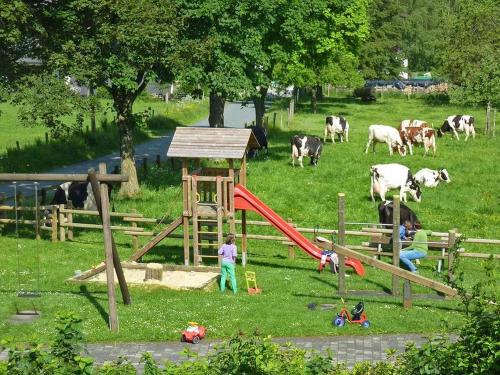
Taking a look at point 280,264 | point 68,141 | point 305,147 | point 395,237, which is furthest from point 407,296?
point 68,141

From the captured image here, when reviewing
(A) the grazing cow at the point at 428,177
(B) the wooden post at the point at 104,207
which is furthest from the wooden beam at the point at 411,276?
(A) the grazing cow at the point at 428,177

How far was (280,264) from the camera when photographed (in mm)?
26000

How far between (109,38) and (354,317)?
47.2 ft

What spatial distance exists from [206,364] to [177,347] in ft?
19.8

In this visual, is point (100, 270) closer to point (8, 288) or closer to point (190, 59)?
point (8, 288)

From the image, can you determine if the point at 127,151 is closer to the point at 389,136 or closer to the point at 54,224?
the point at 54,224

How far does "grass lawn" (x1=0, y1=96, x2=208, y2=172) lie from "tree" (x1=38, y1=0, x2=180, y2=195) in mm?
1712

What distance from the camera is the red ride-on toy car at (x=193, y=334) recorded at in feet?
61.8

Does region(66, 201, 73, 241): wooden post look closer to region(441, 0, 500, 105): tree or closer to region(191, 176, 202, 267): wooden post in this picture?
region(191, 176, 202, 267): wooden post

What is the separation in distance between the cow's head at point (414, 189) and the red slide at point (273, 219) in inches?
341

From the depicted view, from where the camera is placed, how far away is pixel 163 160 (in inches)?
1752

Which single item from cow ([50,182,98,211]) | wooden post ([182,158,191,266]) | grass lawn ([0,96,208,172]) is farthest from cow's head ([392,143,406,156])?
wooden post ([182,158,191,266])

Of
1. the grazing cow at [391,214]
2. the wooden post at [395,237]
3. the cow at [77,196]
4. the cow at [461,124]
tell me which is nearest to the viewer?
the wooden post at [395,237]

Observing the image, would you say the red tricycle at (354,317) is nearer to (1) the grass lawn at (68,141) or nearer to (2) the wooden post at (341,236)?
(2) the wooden post at (341,236)
